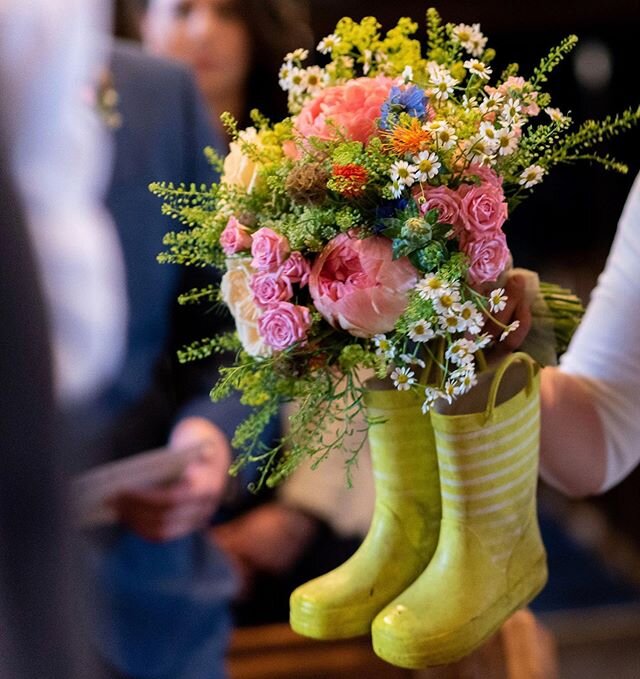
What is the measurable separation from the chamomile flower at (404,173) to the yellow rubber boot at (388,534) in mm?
185

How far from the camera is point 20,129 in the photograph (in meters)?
1.40

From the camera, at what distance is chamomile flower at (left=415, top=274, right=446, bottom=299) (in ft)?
2.15

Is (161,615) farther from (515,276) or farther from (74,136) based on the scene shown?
(515,276)

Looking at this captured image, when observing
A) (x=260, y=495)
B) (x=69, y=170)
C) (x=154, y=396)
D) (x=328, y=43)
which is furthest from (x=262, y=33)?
(x=328, y=43)

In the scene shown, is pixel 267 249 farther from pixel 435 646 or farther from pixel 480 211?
pixel 435 646

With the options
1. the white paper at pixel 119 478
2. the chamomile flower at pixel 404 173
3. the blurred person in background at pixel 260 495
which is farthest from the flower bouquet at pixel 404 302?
the blurred person in background at pixel 260 495

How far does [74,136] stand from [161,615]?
0.71 meters

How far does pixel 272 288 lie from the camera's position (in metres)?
0.71

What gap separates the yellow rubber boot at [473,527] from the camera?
2.44 feet

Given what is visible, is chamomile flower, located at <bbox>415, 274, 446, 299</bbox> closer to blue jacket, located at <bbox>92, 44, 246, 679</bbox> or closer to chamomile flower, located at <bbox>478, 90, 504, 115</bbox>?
chamomile flower, located at <bbox>478, 90, 504, 115</bbox>

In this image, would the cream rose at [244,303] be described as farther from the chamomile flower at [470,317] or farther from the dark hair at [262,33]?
the dark hair at [262,33]

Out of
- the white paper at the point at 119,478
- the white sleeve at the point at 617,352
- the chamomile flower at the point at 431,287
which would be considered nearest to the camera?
the chamomile flower at the point at 431,287

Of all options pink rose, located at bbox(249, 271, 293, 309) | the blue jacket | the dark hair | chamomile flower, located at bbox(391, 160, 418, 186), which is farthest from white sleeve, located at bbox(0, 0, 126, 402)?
chamomile flower, located at bbox(391, 160, 418, 186)

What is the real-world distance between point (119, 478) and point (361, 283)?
71cm
